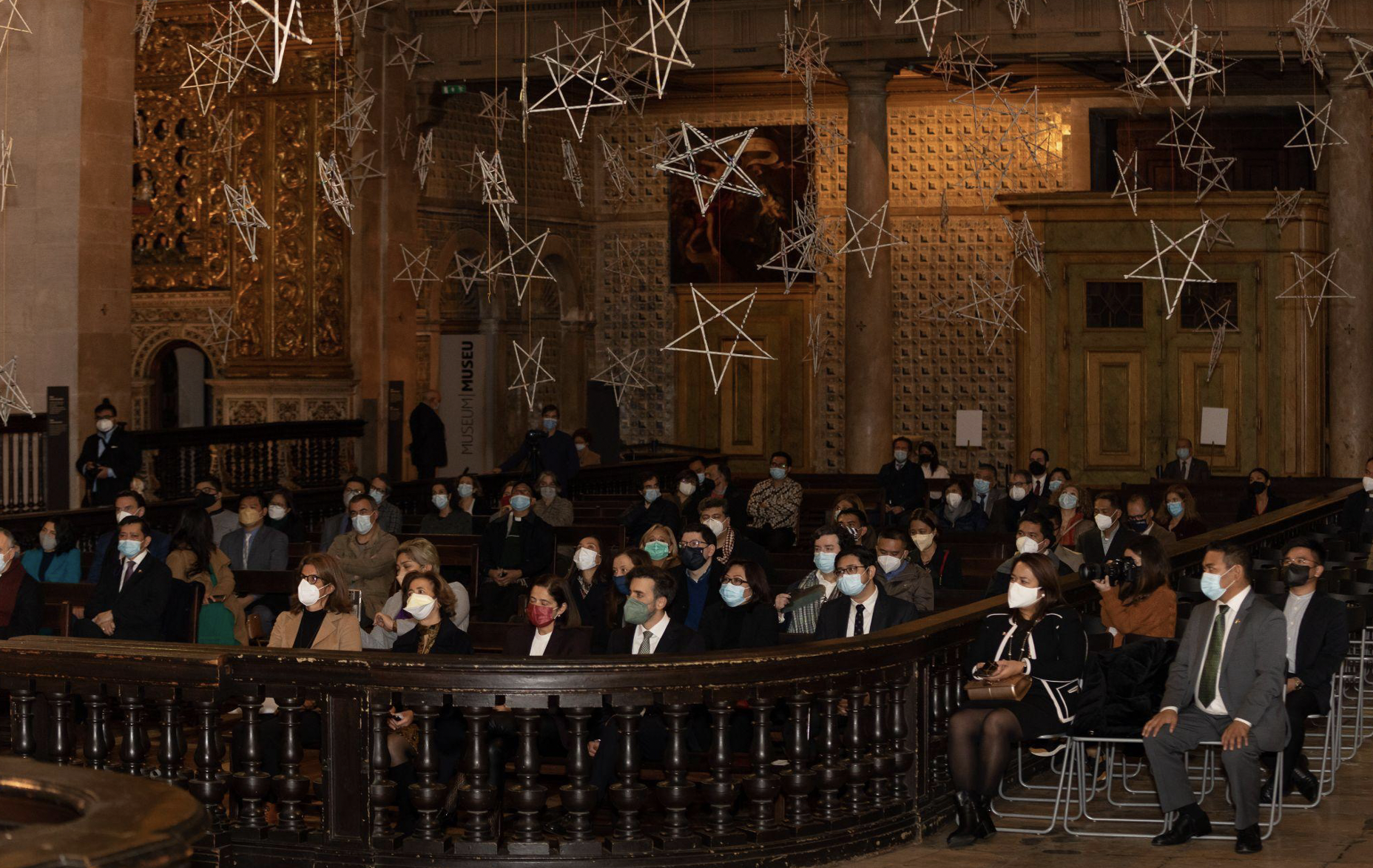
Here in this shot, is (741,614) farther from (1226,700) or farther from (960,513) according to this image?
(960,513)

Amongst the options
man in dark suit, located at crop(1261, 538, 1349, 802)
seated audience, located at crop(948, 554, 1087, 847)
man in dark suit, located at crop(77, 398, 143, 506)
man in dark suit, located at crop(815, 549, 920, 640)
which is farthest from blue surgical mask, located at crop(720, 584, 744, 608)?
man in dark suit, located at crop(77, 398, 143, 506)

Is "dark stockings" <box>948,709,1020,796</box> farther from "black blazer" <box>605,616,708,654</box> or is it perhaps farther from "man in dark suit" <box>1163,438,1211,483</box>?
"man in dark suit" <box>1163,438,1211,483</box>

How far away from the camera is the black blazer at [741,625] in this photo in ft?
27.9

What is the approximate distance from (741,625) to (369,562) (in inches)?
134

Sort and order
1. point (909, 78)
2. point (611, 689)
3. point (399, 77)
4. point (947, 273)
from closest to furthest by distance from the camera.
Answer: point (611, 689) < point (399, 77) < point (909, 78) < point (947, 273)

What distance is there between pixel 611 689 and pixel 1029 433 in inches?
692

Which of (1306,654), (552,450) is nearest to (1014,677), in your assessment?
(1306,654)

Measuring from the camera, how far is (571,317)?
26.0 metres

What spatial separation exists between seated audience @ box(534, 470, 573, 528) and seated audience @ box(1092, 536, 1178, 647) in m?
5.94

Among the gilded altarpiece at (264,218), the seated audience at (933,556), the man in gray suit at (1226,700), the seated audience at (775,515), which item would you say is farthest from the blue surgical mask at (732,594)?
the gilded altarpiece at (264,218)

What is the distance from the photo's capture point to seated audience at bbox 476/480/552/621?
12820mm

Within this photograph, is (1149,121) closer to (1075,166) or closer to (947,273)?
(1075,166)

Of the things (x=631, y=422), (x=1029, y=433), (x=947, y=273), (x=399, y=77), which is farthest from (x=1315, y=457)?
(x=399, y=77)

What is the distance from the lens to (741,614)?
28.5 ft
